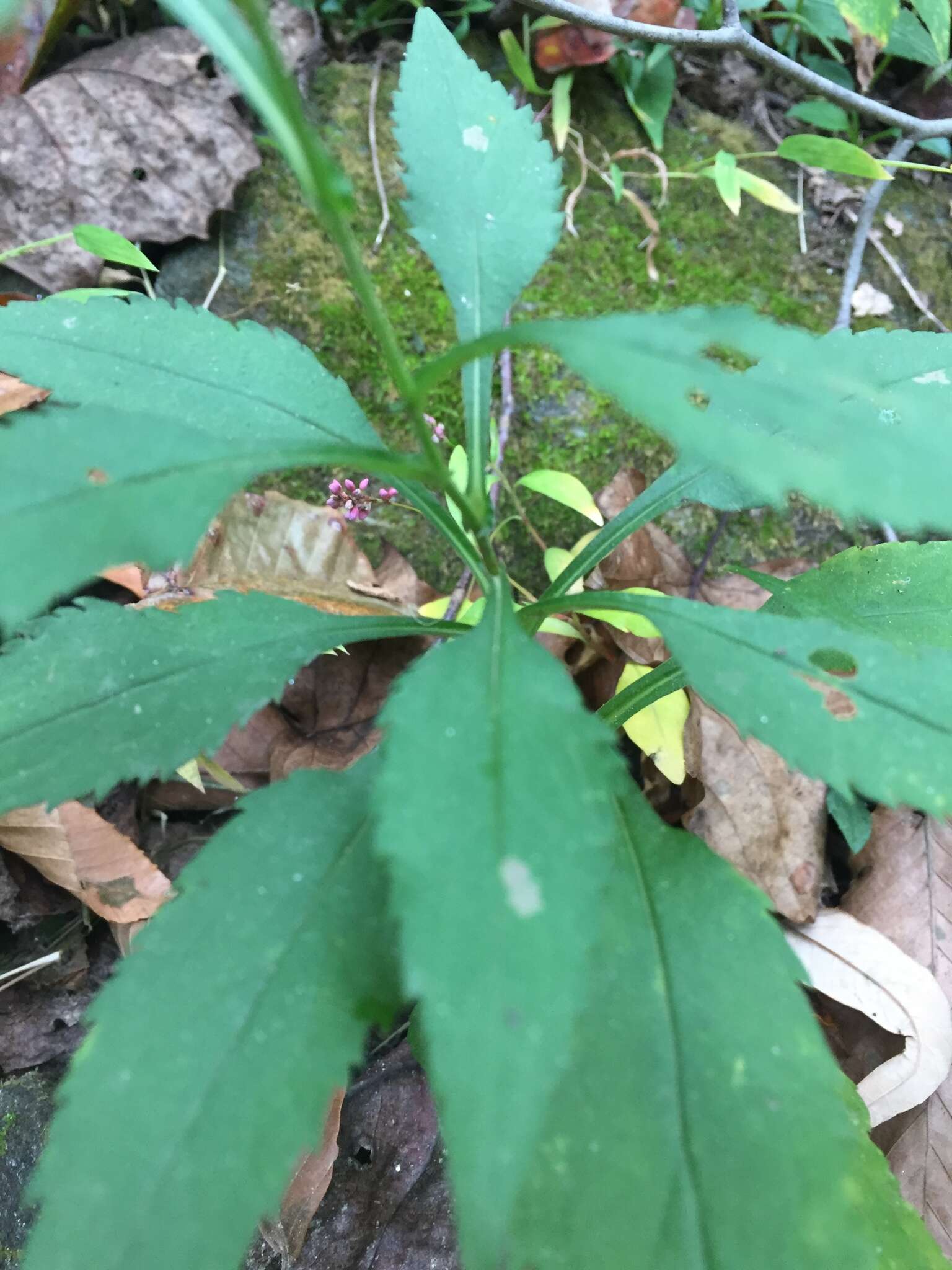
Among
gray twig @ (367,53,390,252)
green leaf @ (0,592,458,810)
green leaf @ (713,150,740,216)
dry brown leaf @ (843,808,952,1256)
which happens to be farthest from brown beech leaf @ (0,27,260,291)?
dry brown leaf @ (843,808,952,1256)

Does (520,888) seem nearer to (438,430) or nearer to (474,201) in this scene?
(474,201)

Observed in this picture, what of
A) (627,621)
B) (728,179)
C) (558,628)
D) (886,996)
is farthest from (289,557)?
(728,179)

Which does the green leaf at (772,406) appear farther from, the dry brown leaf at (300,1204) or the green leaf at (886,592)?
the dry brown leaf at (300,1204)

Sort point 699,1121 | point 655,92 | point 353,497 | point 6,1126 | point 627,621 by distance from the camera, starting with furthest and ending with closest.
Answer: point 655,92 → point 353,497 → point 627,621 → point 6,1126 → point 699,1121

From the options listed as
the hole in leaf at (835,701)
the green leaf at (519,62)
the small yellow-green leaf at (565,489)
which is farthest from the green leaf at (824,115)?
the hole in leaf at (835,701)

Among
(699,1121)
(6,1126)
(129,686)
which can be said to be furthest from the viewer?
(6,1126)

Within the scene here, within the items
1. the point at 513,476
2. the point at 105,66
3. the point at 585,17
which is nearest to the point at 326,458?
the point at 513,476

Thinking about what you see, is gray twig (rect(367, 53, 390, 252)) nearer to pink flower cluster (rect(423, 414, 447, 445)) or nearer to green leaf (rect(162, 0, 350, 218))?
pink flower cluster (rect(423, 414, 447, 445))

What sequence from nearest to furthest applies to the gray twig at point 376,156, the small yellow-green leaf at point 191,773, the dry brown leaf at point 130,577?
1. the small yellow-green leaf at point 191,773
2. the dry brown leaf at point 130,577
3. the gray twig at point 376,156
